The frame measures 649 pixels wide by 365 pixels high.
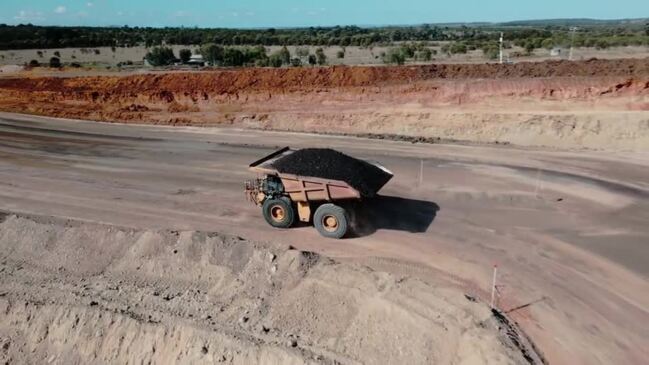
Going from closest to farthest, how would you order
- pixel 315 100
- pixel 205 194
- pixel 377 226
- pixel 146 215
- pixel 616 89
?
pixel 377 226, pixel 146 215, pixel 205 194, pixel 616 89, pixel 315 100

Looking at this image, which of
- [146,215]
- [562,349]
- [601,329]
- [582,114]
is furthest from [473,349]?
[582,114]

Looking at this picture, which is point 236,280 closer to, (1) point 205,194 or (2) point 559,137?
(1) point 205,194

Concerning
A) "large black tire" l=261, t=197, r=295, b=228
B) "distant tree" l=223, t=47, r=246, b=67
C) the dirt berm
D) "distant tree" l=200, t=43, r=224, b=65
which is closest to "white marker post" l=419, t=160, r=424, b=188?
"large black tire" l=261, t=197, r=295, b=228

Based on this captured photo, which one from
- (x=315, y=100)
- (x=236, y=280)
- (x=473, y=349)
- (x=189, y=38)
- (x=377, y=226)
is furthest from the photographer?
(x=189, y=38)

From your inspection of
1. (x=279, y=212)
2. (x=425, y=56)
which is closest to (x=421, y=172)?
(x=279, y=212)

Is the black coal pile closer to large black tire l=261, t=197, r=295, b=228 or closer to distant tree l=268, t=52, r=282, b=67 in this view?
large black tire l=261, t=197, r=295, b=228

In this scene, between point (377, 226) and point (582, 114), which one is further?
point (582, 114)
